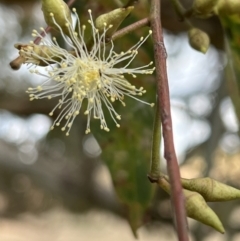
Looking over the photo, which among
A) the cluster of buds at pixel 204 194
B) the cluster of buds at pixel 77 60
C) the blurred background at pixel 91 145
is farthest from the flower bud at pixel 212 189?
the blurred background at pixel 91 145

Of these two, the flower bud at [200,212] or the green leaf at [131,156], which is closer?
the flower bud at [200,212]

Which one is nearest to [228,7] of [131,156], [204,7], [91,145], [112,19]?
[204,7]

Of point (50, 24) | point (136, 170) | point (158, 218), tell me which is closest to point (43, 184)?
point (158, 218)

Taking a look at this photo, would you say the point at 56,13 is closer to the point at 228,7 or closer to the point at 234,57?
the point at 228,7

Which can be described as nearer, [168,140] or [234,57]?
[168,140]

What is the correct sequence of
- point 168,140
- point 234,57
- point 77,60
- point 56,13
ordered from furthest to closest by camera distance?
point 234,57 → point 77,60 → point 56,13 → point 168,140

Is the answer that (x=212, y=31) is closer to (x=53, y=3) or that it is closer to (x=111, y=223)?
(x=53, y=3)

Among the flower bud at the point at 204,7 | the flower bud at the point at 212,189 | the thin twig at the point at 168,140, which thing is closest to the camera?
the thin twig at the point at 168,140

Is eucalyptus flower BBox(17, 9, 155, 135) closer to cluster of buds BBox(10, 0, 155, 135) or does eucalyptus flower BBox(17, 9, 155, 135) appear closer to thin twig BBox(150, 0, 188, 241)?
cluster of buds BBox(10, 0, 155, 135)

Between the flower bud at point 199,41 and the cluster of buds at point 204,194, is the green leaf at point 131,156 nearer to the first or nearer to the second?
the flower bud at point 199,41
